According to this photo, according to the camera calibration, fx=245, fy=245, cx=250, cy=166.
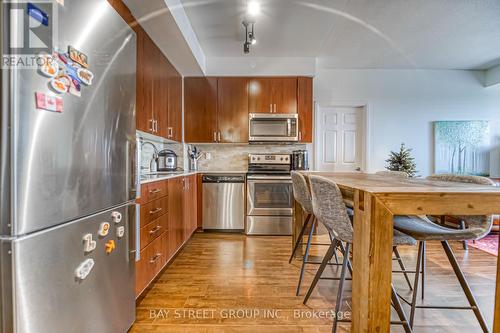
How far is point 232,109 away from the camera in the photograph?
373 cm

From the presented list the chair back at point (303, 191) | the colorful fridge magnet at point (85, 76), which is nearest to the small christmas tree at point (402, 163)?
the chair back at point (303, 191)

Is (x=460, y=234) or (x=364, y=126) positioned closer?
(x=460, y=234)

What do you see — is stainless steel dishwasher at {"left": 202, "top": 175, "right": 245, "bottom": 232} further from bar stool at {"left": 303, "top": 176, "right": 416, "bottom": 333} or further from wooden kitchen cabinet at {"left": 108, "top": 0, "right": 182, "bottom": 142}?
bar stool at {"left": 303, "top": 176, "right": 416, "bottom": 333}

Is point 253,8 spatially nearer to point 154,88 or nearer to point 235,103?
point 154,88

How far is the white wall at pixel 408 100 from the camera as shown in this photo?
4156 millimetres

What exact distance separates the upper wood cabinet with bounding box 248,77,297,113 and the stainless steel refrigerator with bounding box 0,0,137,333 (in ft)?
7.88

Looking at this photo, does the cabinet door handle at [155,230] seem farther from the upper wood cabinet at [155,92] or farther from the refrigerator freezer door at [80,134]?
the upper wood cabinet at [155,92]

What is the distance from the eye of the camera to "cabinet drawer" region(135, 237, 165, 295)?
69.6 inches

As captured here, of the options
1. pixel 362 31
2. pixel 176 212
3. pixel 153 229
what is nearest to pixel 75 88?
pixel 153 229

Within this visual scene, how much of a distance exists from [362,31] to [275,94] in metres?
1.33

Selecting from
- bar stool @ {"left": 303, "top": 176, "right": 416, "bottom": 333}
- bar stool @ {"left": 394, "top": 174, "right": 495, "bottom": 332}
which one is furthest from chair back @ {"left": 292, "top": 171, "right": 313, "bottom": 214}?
bar stool @ {"left": 394, "top": 174, "right": 495, "bottom": 332}

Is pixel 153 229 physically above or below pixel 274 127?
below

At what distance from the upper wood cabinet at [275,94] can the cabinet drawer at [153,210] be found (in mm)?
2104

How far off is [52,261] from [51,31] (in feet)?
2.82
